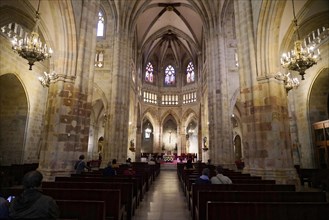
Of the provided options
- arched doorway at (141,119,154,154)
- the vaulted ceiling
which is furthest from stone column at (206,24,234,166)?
arched doorway at (141,119,154,154)

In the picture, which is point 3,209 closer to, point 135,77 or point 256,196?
point 256,196

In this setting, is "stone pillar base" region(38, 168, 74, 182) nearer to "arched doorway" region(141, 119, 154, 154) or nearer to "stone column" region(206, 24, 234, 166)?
"stone column" region(206, 24, 234, 166)

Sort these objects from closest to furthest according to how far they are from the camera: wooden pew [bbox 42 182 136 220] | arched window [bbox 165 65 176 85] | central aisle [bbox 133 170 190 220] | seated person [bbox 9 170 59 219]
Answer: seated person [bbox 9 170 59 219]
wooden pew [bbox 42 182 136 220]
central aisle [bbox 133 170 190 220]
arched window [bbox 165 65 176 85]

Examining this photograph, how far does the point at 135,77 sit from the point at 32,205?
27.7 meters

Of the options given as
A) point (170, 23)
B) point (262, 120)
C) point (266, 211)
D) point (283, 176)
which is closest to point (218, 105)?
point (262, 120)

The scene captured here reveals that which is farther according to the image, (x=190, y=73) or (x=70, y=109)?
(x=190, y=73)

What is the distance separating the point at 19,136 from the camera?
1644cm

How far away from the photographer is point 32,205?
2459 mm

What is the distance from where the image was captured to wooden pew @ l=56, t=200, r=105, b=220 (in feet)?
10.9

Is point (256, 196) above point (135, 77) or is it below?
below

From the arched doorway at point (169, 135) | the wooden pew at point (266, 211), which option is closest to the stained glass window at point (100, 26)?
the wooden pew at point (266, 211)

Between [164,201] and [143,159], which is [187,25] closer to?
[143,159]

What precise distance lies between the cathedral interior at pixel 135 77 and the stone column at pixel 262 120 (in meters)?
0.04

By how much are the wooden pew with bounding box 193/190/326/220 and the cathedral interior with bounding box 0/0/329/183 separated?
14.4ft
